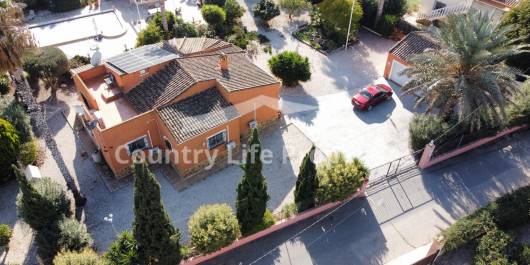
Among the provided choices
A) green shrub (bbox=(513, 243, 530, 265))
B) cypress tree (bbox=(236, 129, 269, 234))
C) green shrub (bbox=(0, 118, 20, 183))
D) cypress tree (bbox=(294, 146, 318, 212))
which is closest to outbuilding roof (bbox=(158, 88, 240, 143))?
cypress tree (bbox=(236, 129, 269, 234))

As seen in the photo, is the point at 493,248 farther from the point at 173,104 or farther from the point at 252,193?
the point at 173,104

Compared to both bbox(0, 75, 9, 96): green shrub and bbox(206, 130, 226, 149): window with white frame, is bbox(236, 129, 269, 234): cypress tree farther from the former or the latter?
bbox(0, 75, 9, 96): green shrub

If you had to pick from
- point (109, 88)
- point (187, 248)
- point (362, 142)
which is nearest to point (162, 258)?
point (187, 248)

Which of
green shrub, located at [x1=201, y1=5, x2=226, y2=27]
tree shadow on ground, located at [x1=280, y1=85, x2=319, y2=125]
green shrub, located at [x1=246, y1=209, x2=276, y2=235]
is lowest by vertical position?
green shrub, located at [x1=246, y1=209, x2=276, y2=235]

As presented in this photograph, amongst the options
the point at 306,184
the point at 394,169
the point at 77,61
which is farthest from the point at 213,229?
the point at 77,61

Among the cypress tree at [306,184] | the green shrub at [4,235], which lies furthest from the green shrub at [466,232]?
the green shrub at [4,235]

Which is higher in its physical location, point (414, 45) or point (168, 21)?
point (168, 21)

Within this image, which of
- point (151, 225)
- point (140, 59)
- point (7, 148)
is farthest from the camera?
point (140, 59)
